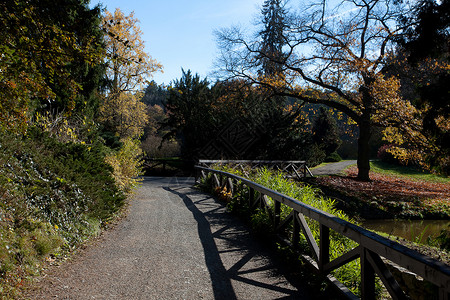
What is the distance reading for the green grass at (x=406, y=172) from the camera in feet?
78.1

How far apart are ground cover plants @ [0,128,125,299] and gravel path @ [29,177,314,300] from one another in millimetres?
320

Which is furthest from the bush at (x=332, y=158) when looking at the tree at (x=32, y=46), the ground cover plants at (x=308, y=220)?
the tree at (x=32, y=46)

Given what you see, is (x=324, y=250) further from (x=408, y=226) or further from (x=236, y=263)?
(x=408, y=226)

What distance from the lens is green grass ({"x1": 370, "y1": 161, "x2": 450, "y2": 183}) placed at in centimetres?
2381

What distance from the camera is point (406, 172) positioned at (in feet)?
86.9

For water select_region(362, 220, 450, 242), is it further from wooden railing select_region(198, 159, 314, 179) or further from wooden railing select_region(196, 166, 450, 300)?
wooden railing select_region(196, 166, 450, 300)

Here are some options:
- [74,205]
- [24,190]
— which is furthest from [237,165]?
[24,190]

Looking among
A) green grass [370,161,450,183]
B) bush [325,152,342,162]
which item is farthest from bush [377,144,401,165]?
bush [325,152,342,162]

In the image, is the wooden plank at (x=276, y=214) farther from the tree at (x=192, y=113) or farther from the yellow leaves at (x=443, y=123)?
the tree at (x=192, y=113)

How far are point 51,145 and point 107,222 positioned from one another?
7.12 feet

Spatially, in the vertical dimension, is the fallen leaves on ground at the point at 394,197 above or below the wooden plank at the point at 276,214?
below

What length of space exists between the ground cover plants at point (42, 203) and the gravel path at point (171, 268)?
0.32 m

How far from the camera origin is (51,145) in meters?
6.79

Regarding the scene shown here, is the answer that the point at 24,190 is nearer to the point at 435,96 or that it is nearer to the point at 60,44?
the point at 60,44
